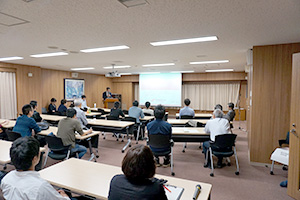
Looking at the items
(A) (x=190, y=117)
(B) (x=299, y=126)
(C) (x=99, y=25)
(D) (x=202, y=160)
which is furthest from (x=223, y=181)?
(C) (x=99, y=25)

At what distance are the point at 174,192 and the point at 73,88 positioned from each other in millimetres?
10023

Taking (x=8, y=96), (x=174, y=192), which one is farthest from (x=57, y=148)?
(x=8, y=96)

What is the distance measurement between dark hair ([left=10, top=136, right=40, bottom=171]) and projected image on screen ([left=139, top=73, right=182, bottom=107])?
9.68m

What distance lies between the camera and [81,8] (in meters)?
2.32

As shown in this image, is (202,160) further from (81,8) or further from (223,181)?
(81,8)

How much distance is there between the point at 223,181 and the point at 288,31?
2947 millimetres

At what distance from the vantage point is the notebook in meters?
1.54

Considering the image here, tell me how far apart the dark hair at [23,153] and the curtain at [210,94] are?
1070 cm

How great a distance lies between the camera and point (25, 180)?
1367 millimetres

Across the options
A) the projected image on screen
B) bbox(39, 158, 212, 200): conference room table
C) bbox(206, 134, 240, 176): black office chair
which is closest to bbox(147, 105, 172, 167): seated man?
bbox(206, 134, 240, 176): black office chair

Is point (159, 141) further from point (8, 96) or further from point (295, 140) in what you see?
point (8, 96)

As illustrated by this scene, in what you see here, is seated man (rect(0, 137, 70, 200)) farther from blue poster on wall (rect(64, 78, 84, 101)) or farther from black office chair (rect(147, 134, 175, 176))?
blue poster on wall (rect(64, 78, 84, 101))

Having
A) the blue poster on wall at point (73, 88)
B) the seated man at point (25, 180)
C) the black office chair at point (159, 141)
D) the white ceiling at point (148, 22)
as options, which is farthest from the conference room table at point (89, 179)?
the blue poster on wall at point (73, 88)

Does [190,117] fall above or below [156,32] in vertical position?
below
